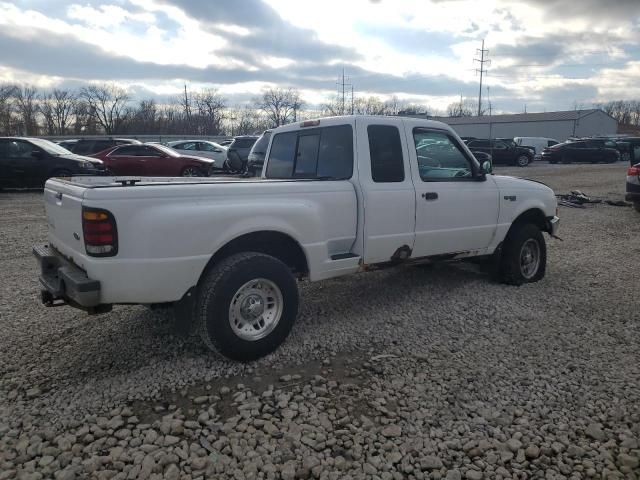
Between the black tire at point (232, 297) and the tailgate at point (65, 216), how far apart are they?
0.89m

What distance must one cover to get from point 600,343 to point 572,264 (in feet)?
9.77

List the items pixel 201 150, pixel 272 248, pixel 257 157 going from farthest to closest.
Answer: pixel 201 150, pixel 257 157, pixel 272 248

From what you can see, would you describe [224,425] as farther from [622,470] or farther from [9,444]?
[622,470]

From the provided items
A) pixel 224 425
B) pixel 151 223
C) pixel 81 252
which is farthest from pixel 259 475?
pixel 81 252

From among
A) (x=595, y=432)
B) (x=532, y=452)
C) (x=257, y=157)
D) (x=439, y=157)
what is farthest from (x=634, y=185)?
(x=532, y=452)

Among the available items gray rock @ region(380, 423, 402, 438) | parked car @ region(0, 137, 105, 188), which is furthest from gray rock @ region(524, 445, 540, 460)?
parked car @ region(0, 137, 105, 188)

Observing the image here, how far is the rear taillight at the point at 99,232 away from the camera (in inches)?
123

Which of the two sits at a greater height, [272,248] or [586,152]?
[586,152]

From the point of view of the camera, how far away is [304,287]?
578cm

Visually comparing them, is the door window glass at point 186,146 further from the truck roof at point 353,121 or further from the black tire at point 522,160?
the black tire at point 522,160

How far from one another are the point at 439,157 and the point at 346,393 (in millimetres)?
2766

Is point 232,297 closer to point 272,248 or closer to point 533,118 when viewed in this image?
point 272,248

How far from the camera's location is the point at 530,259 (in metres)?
6.04

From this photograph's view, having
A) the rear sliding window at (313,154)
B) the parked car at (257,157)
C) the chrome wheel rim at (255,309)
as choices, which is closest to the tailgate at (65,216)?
the chrome wheel rim at (255,309)
